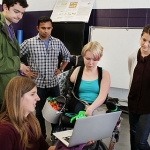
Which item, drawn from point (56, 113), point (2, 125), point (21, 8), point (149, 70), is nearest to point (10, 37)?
point (21, 8)

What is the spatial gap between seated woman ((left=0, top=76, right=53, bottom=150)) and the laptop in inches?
8.1

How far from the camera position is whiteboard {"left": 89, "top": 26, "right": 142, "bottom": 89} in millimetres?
3701

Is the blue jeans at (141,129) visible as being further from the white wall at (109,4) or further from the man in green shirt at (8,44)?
the white wall at (109,4)

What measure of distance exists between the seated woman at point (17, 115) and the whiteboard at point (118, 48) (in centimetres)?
277

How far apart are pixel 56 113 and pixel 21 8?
885 mm

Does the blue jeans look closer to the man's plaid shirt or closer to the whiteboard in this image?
the man's plaid shirt

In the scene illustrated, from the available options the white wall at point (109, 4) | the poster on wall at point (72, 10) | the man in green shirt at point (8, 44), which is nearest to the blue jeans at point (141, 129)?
the man in green shirt at point (8, 44)

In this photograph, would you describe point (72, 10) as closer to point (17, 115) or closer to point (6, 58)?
point (6, 58)

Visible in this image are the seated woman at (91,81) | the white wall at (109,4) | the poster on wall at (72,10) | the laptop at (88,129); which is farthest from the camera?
the poster on wall at (72,10)

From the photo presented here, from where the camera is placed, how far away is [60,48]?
2678 mm

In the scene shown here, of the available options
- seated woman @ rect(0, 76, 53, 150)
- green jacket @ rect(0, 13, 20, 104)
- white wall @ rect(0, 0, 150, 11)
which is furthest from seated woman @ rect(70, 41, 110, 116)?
white wall @ rect(0, 0, 150, 11)

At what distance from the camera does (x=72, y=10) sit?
4293 millimetres

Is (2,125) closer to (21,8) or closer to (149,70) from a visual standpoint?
(21,8)

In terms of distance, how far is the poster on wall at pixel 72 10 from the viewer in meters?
4.09
